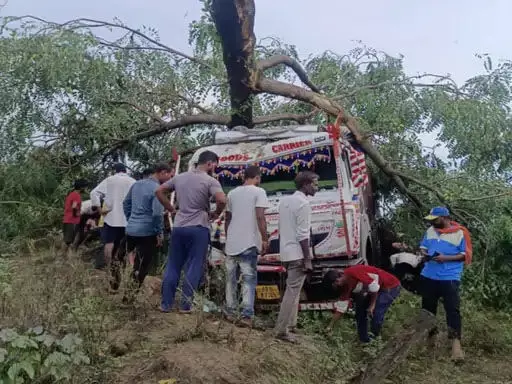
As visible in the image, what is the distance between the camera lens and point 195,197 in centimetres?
619

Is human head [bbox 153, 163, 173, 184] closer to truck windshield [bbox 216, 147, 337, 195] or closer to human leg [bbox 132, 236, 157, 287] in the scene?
human leg [bbox 132, 236, 157, 287]

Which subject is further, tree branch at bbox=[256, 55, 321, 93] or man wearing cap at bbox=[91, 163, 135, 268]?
tree branch at bbox=[256, 55, 321, 93]

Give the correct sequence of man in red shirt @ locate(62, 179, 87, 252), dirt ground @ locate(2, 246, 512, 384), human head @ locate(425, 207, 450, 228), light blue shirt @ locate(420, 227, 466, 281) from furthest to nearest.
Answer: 1. man in red shirt @ locate(62, 179, 87, 252)
2. human head @ locate(425, 207, 450, 228)
3. light blue shirt @ locate(420, 227, 466, 281)
4. dirt ground @ locate(2, 246, 512, 384)

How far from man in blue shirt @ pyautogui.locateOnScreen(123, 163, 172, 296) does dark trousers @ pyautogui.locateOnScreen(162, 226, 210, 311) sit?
0.67 metres

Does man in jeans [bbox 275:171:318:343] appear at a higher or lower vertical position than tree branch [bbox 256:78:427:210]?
lower

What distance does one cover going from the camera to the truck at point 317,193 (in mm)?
7637

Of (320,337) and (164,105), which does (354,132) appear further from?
(320,337)

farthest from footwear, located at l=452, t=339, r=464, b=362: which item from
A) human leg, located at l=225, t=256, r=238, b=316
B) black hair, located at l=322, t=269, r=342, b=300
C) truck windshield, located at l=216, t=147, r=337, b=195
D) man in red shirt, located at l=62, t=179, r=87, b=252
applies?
man in red shirt, located at l=62, t=179, r=87, b=252

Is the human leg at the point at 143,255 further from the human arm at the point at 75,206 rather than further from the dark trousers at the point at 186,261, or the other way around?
the human arm at the point at 75,206

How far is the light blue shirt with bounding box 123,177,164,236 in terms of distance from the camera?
6864 millimetres

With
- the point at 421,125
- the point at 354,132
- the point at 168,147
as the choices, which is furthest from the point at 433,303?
the point at 168,147

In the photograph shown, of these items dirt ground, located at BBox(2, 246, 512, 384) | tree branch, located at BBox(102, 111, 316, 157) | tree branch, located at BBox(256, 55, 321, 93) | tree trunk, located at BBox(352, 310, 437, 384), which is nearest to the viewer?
dirt ground, located at BBox(2, 246, 512, 384)

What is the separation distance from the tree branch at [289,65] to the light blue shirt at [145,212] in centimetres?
303

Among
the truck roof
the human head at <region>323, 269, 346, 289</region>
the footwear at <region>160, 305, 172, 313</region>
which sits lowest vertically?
the footwear at <region>160, 305, 172, 313</region>
